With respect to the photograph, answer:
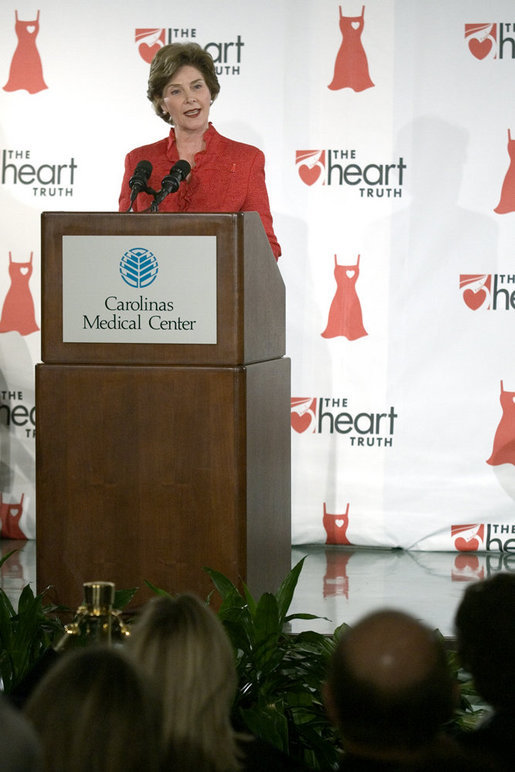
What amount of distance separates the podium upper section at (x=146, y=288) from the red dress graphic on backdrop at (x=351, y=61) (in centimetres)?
257

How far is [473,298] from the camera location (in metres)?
5.43

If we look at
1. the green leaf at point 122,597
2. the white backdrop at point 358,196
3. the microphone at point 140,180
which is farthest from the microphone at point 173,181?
the white backdrop at point 358,196

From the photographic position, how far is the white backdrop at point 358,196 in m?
5.41

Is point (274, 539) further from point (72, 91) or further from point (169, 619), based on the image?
point (72, 91)

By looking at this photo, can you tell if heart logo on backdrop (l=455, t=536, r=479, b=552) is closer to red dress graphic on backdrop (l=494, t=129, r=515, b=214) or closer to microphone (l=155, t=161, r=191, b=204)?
red dress graphic on backdrop (l=494, t=129, r=515, b=214)

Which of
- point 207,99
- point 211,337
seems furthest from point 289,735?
point 207,99

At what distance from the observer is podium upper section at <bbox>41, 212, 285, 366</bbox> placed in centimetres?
312

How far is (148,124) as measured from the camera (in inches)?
221

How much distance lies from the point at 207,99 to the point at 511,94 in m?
1.95

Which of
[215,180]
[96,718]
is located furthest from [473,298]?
[96,718]

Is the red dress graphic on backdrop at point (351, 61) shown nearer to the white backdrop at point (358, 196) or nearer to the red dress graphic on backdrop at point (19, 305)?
the white backdrop at point (358, 196)

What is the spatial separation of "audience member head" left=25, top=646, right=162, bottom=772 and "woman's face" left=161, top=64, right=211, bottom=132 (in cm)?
328

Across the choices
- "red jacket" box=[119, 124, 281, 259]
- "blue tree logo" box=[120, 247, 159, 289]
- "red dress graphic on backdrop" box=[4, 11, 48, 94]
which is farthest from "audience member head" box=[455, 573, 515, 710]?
"red dress graphic on backdrop" box=[4, 11, 48, 94]

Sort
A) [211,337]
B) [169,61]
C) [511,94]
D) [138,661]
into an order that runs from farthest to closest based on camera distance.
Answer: [511,94], [169,61], [211,337], [138,661]
